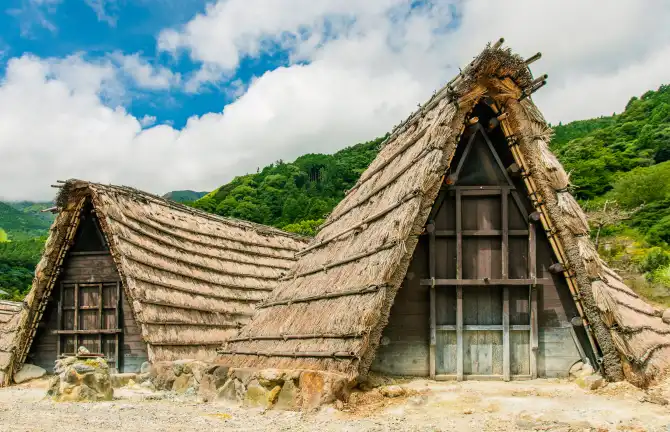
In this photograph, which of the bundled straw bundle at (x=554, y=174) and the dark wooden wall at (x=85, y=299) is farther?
the dark wooden wall at (x=85, y=299)

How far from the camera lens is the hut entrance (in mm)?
10383

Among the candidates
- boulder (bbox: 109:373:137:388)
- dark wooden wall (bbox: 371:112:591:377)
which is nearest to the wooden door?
boulder (bbox: 109:373:137:388)

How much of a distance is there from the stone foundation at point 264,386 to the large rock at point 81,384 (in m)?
1.38

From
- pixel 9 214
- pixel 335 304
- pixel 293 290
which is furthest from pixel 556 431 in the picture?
pixel 9 214

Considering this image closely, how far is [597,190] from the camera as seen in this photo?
46.9m

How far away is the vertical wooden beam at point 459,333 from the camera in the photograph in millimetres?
10305

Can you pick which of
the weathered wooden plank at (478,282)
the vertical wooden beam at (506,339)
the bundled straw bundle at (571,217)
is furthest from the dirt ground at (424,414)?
the bundled straw bundle at (571,217)

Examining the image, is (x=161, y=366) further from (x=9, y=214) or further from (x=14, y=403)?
(x=9, y=214)

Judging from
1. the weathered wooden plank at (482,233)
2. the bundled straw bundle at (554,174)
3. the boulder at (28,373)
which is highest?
the bundled straw bundle at (554,174)

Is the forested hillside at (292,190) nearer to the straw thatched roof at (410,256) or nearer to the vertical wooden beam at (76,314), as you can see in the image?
the vertical wooden beam at (76,314)

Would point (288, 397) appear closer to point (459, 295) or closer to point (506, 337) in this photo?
point (459, 295)

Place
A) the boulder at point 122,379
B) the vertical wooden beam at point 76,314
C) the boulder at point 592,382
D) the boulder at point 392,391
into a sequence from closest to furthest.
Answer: the boulder at point 392,391 < the boulder at point 592,382 < the boulder at point 122,379 < the vertical wooden beam at point 76,314

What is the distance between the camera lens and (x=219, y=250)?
20.1m

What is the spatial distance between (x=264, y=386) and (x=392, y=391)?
184 centimetres
